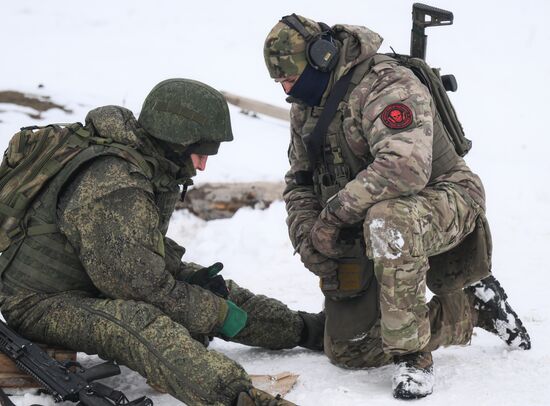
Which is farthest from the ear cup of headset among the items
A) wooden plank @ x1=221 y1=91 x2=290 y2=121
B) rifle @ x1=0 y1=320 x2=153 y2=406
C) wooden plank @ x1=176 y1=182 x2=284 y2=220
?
wooden plank @ x1=221 y1=91 x2=290 y2=121

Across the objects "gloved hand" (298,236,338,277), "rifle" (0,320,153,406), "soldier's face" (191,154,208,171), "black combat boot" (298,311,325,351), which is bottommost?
"black combat boot" (298,311,325,351)

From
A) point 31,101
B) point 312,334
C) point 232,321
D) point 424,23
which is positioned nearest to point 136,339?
point 232,321

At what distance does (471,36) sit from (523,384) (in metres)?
10.5

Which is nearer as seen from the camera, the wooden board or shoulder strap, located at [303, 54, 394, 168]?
the wooden board

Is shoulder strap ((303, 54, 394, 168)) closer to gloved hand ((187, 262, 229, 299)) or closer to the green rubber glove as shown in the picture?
gloved hand ((187, 262, 229, 299))

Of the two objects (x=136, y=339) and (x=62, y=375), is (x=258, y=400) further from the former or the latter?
(x=62, y=375)

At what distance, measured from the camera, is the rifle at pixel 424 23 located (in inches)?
198

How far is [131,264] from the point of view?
420 centimetres

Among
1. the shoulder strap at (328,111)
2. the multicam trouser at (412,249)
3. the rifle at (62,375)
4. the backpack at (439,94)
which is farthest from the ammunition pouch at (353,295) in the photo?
the rifle at (62,375)

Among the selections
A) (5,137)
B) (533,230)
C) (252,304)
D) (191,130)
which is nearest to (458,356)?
(252,304)

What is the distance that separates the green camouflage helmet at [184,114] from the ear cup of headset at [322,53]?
53cm

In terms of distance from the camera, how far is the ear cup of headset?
4590 mm

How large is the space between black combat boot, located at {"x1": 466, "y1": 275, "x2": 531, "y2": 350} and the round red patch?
48.5 inches

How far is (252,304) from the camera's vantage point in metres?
5.14
